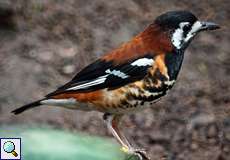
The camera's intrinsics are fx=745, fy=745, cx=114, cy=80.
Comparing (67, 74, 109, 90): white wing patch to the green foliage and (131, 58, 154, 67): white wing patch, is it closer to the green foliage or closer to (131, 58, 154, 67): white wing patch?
(131, 58, 154, 67): white wing patch

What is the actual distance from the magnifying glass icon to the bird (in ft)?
1.48

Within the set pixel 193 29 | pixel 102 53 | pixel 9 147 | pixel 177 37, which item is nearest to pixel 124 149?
pixel 9 147

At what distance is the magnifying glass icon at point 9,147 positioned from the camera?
4.68 metres

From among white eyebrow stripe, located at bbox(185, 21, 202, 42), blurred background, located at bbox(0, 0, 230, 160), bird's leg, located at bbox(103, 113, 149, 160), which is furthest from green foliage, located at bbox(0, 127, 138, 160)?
blurred background, located at bbox(0, 0, 230, 160)

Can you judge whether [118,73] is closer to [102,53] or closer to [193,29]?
[193,29]

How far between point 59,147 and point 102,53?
4.22 meters

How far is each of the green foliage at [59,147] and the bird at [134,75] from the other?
1.12 ft

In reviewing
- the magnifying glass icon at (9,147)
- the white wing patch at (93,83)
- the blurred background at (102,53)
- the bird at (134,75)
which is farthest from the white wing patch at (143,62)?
the blurred background at (102,53)

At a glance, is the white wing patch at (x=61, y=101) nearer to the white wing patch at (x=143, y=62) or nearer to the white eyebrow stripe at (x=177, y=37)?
the white wing patch at (x=143, y=62)

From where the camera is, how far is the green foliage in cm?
445

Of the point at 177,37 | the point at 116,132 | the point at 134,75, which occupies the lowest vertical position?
the point at 116,132

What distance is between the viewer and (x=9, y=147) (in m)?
4.70

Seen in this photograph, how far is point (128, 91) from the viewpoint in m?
5.15

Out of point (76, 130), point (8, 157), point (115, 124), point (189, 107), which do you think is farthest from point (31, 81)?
point (8, 157)
